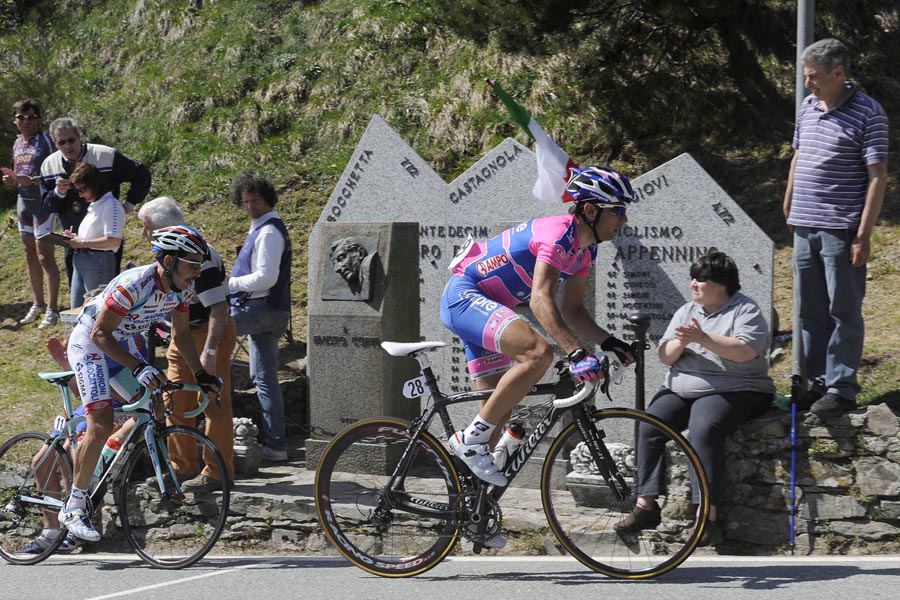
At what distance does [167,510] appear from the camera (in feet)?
22.0

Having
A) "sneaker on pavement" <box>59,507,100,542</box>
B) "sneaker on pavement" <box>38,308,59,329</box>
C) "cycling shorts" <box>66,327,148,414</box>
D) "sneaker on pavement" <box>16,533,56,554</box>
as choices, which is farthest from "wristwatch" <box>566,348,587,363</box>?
"sneaker on pavement" <box>38,308,59,329</box>

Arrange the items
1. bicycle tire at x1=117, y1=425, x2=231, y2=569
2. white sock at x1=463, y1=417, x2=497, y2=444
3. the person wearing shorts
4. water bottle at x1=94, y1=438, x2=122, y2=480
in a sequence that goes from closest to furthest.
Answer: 1. white sock at x1=463, y1=417, x2=497, y2=444
2. bicycle tire at x1=117, y1=425, x2=231, y2=569
3. water bottle at x1=94, y1=438, x2=122, y2=480
4. the person wearing shorts

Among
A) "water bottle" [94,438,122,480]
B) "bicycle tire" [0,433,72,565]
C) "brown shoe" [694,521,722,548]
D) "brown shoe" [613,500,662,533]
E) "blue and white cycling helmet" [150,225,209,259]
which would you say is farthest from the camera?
"bicycle tire" [0,433,72,565]

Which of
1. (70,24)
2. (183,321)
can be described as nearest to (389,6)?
(70,24)

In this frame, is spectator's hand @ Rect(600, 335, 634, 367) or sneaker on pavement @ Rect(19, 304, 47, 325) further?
sneaker on pavement @ Rect(19, 304, 47, 325)

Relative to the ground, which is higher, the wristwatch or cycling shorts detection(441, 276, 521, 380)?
cycling shorts detection(441, 276, 521, 380)

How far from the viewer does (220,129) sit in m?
15.6

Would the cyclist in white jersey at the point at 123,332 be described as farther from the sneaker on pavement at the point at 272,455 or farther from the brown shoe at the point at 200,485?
the sneaker on pavement at the point at 272,455

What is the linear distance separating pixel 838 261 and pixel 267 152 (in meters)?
10.1

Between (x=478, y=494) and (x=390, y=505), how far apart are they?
493mm

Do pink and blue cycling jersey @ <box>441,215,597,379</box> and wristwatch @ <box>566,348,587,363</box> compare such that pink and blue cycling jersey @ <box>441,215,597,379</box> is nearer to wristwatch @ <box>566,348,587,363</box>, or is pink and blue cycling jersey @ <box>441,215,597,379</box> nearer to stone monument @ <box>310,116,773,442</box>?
wristwatch @ <box>566,348,587,363</box>

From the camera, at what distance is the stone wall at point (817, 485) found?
5949 mm

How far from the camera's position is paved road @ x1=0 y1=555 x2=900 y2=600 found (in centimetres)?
514

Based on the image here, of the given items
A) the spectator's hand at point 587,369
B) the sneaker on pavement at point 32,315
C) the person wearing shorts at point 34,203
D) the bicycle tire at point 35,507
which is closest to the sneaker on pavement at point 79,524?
the bicycle tire at point 35,507
